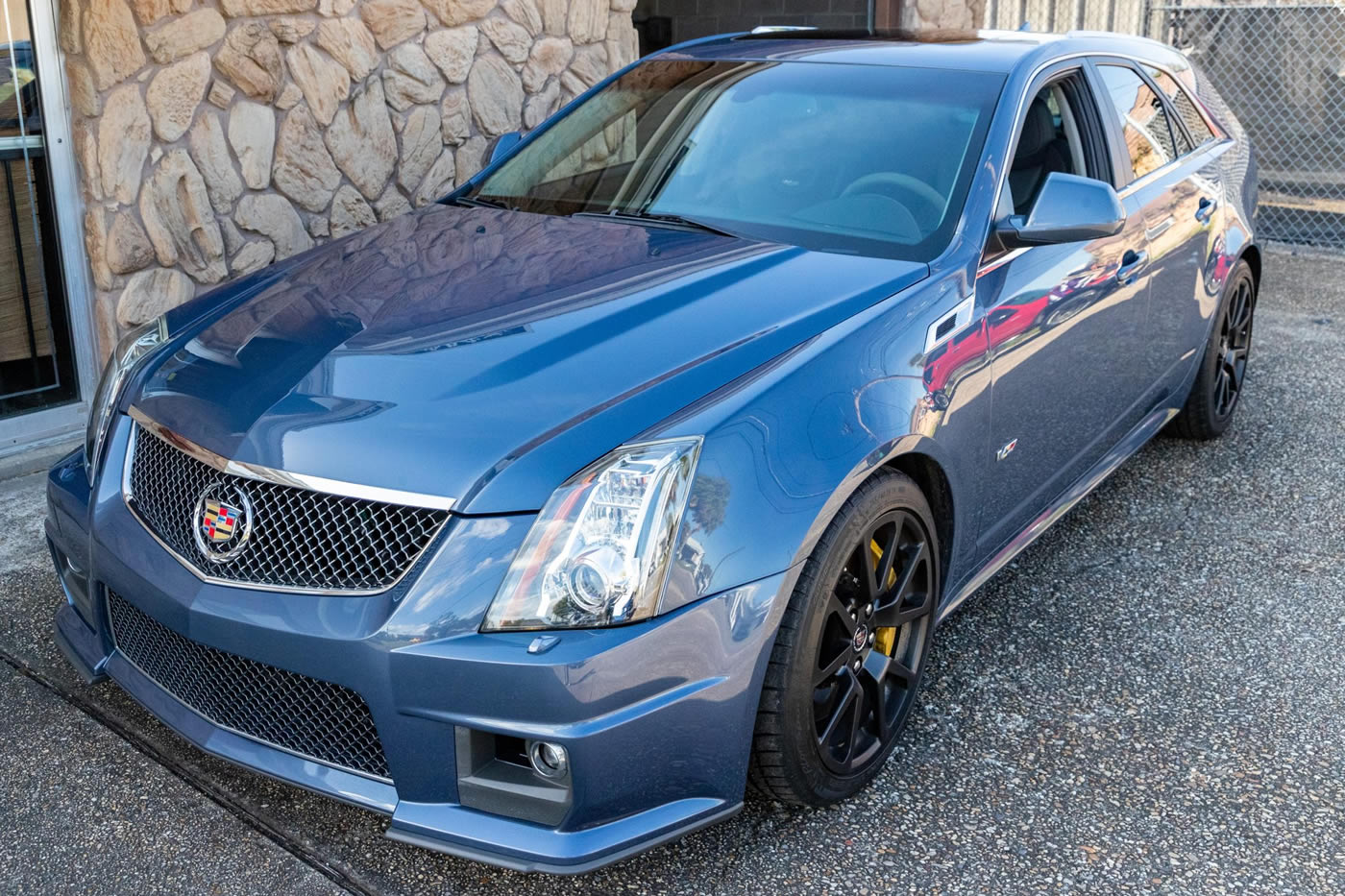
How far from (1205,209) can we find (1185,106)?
0.47m

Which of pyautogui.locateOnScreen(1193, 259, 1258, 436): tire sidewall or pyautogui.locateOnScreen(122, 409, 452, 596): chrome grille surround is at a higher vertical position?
pyautogui.locateOnScreen(122, 409, 452, 596): chrome grille surround

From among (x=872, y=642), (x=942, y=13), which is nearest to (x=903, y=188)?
(x=872, y=642)

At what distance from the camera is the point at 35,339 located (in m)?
4.80

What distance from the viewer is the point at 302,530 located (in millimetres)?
2367

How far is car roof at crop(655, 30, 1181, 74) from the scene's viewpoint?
3.66m

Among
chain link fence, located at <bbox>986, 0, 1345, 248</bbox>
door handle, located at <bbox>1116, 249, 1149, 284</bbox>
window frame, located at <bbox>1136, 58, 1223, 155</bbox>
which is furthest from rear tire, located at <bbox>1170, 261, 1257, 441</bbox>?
chain link fence, located at <bbox>986, 0, 1345, 248</bbox>

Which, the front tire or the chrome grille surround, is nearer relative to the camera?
the chrome grille surround

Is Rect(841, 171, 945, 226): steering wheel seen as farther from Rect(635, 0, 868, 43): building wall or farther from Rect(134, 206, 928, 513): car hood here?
Rect(635, 0, 868, 43): building wall

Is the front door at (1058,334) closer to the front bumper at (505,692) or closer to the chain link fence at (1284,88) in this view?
the front bumper at (505,692)

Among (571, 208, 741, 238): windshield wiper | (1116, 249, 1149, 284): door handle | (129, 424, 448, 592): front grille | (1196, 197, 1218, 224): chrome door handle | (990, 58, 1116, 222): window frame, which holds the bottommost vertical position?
(129, 424, 448, 592): front grille

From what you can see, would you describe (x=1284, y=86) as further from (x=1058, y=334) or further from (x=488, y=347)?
(x=488, y=347)

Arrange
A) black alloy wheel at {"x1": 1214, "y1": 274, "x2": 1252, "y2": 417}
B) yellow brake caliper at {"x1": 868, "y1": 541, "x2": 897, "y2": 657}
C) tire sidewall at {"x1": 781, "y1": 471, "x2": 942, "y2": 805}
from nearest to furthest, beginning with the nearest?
1. tire sidewall at {"x1": 781, "y1": 471, "x2": 942, "y2": 805}
2. yellow brake caliper at {"x1": 868, "y1": 541, "x2": 897, "y2": 657}
3. black alloy wheel at {"x1": 1214, "y1": 274, "x2": 1252, "y2": 417}

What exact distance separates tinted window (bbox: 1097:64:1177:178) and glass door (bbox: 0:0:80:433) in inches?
143

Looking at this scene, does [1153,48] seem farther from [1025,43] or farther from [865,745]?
[865,745]
